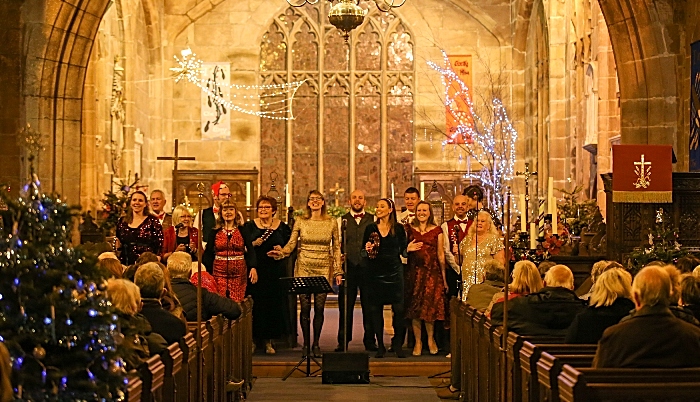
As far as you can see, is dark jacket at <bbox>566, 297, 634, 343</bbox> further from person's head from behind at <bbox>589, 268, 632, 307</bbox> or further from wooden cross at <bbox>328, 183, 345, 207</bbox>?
wooden cross at <bbox>328, 183, 345, 207</bbox>

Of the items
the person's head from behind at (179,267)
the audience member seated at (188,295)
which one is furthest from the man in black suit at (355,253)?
the person's head from behind at (179,267)

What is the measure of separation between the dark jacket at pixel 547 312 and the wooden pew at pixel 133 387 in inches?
103

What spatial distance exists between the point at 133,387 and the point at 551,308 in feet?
9.35

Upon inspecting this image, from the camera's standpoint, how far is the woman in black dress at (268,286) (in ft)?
35.3

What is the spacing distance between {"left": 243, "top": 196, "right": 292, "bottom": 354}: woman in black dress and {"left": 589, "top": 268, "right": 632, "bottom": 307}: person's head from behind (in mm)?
5044

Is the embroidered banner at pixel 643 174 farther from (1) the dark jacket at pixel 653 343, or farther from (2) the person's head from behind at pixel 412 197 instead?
(1) the dark jacket at pixel 653 343

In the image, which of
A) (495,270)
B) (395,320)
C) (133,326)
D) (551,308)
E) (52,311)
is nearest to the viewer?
(52,311)

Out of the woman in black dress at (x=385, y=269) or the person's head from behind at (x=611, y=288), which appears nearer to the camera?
the person's head from behind at (x=611, y=288)

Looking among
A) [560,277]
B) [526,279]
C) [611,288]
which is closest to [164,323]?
[526,279]

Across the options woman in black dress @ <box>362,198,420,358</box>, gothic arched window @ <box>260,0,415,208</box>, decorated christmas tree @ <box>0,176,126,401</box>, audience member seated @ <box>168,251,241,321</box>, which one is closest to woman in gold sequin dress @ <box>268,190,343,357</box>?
woman in black dress @ <box>362,198,420,358</box>

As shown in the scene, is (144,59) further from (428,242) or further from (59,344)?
(59,344)

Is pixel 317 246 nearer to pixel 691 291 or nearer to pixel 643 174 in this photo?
pixel 643 174

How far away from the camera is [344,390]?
29.7ft

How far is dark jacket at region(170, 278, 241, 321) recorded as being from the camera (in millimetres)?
7754
